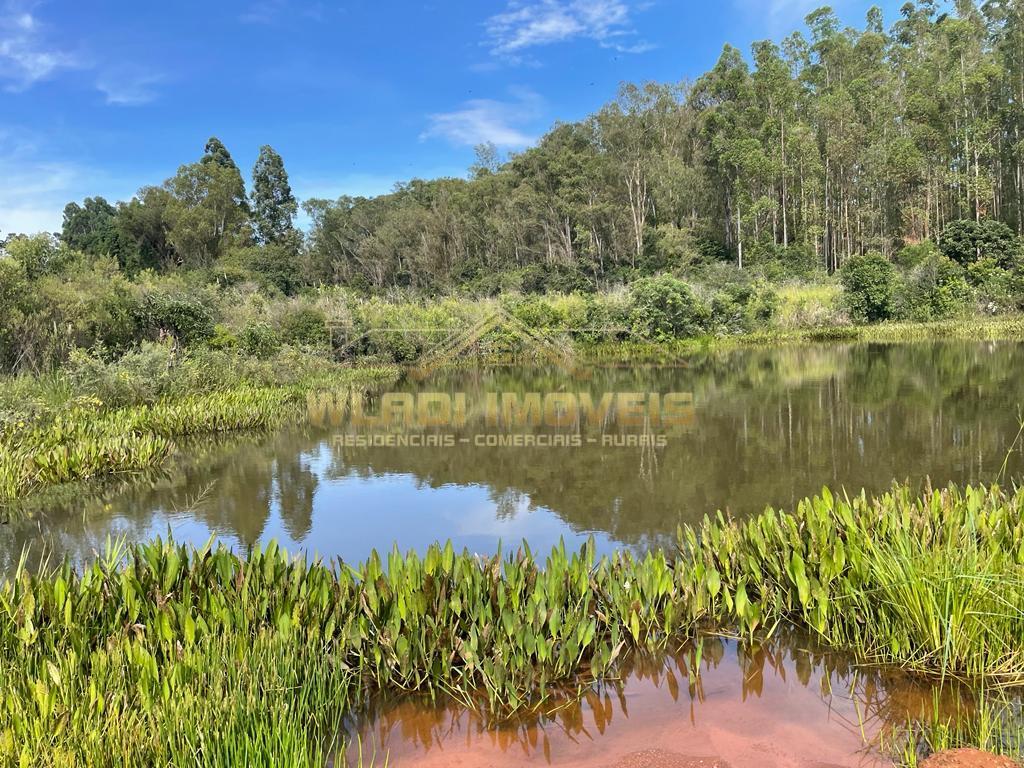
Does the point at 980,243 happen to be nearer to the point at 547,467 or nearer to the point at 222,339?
the point at 547,467

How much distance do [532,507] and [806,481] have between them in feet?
9.13

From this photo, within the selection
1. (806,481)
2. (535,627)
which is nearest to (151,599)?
(535,627)

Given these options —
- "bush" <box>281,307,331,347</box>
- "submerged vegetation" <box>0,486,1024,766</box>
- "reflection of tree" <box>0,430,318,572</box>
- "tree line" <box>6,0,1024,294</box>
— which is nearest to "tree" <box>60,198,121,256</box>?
"tree line" <box>6,0,1024,294</box>

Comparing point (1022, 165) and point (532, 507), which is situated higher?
point (1022, 165)

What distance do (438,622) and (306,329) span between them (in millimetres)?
16426

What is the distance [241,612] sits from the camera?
3107mm

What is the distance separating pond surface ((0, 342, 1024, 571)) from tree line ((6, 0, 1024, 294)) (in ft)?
81.8

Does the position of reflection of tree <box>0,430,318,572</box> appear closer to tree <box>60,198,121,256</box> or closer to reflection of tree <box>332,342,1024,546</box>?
reflection of tree <box>332,342,1024,546</box>

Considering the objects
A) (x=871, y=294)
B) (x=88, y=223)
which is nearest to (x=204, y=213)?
(x=88, y=223)

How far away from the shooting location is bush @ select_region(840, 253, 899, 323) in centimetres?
2816

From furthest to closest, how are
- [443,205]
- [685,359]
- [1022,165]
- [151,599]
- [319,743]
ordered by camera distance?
[443,205], [1022,165], [685,359], [151,599], [319,743]

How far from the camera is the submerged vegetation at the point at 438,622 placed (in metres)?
2.41

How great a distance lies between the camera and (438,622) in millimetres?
3279

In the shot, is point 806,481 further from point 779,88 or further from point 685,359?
point 779,88
